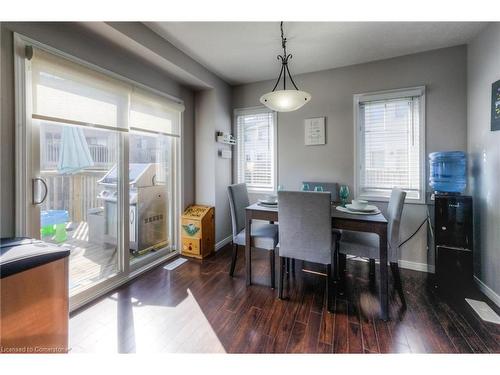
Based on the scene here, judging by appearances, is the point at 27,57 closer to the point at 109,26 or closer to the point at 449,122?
the point at 109,26

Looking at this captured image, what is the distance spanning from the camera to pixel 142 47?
2.11 metres

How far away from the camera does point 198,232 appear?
2969 mm

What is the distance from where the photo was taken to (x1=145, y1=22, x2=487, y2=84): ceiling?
6.89ft

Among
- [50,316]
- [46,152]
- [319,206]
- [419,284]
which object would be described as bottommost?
[419,284]

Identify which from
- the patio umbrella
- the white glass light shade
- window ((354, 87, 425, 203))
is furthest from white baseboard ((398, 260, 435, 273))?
the patio umbrella

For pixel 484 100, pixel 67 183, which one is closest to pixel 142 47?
pixel 67 183

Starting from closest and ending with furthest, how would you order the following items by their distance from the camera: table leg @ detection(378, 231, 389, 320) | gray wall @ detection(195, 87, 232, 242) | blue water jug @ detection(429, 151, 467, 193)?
table leg @ detection(378, 231, 389, 320) < blue water jug @ detection(429, 151, 467, 193) < gray wall @ detection(195, 87, 232, 242)

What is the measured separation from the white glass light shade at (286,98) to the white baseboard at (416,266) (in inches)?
94.3

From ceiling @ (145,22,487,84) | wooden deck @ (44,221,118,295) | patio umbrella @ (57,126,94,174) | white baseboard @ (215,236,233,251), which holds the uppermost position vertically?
ceiling @ (145,22,487,84)

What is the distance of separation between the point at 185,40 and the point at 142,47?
1.60 feet

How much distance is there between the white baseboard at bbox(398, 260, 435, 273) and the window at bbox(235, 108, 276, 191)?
199cm

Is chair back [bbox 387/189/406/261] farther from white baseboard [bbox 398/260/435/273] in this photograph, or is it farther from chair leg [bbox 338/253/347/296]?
white baseboard [bbox 398/260/435/273]

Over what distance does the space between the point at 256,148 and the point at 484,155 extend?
2677 mm

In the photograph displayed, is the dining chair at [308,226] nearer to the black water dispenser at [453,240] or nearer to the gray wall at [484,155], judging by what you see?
Result: the black water dispenser at [453,240]
